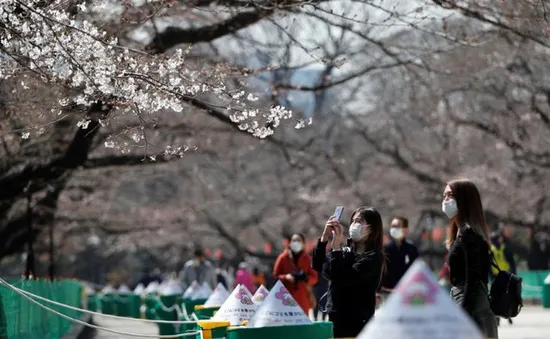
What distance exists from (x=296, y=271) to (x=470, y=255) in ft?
27.6

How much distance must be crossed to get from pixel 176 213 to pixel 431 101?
410 inches

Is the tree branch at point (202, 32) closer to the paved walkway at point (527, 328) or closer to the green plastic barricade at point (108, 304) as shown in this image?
the paved walkway at point (527, 328)

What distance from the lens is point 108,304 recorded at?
35.9 m

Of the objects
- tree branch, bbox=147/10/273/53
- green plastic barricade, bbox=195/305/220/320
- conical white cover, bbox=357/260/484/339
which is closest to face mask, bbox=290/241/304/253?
tree branch, bbox=147/10/273/53

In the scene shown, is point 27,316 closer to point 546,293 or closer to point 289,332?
point 289,332

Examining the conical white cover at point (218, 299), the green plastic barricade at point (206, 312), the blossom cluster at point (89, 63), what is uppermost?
the blossom cluster at point (89, 63)

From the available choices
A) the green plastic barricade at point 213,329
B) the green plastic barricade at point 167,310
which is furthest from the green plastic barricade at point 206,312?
the green plastic barricade at point 167,310

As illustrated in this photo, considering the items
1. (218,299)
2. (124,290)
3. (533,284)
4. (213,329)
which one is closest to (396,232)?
(218,299)

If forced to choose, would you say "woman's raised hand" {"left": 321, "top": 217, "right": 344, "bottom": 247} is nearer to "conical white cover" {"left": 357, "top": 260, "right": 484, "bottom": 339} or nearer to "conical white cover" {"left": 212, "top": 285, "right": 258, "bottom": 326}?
"conical white cover" {"left": 212, "top": 285, "right": 258, "bottom": 326}

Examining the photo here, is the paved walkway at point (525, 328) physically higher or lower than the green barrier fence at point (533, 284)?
lower

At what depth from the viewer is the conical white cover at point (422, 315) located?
4879mm

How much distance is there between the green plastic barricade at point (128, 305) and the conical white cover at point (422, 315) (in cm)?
2764

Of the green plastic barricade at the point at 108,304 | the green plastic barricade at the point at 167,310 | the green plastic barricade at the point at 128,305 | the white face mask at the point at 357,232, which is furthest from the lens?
the green plastic barricade at the point at 108,304

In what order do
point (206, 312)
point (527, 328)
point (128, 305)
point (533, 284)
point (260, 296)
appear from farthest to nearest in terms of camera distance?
point (533, 284), point (128, 305), point (527, 328), point (206, 312), point (260, 296)
